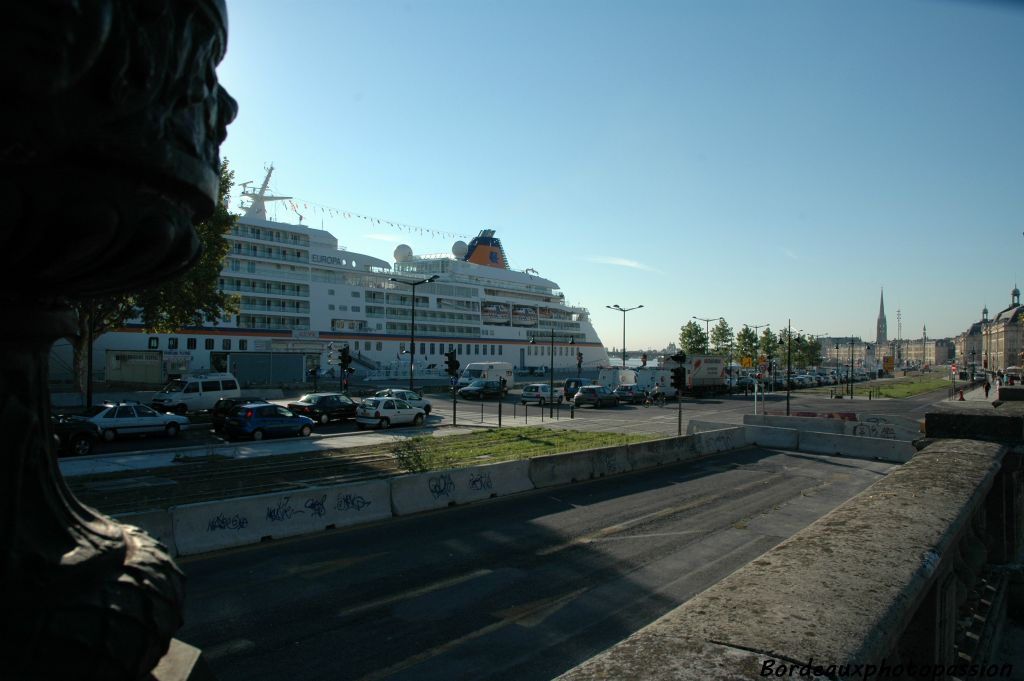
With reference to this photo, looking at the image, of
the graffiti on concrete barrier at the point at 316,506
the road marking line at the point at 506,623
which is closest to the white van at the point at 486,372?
the graffiti on concrete barrier at the point at 316,506

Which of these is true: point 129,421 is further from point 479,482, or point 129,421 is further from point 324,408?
point 479,482

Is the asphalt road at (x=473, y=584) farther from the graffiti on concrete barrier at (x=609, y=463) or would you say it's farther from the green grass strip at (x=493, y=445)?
the green grass strip at (x=493, y=445)

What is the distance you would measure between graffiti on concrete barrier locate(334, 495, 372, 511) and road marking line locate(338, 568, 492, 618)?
153 inches

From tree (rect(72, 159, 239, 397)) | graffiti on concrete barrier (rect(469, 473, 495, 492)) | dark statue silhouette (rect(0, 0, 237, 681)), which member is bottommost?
graffiti on concrete barrier (rect(469, 473, 495, 492))

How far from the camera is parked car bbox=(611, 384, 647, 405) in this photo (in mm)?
49141

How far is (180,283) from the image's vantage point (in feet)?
114

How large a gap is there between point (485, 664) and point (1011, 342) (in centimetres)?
17181

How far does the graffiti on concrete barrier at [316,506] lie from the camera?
1212cm

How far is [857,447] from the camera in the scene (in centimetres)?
2386

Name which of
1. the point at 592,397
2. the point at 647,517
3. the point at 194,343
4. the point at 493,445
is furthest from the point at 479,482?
the point at 194,343

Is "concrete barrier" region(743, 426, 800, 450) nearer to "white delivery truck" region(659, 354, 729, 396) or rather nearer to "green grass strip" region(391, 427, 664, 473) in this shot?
"green grass strip" region(391, 427, 664, 473)

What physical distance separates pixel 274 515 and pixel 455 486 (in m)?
4.29

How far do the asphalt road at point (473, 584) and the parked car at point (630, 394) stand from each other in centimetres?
3334

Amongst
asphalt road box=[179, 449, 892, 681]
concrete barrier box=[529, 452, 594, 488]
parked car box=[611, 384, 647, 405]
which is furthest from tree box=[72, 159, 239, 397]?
parked car box=[611, 384, 647, 405]
